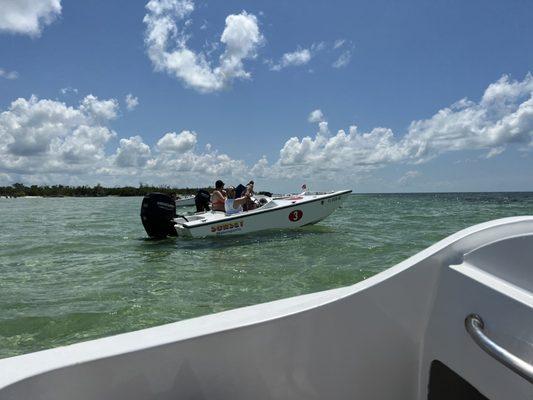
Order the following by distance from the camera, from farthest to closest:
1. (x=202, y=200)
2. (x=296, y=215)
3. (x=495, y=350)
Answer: (x=202, y=200) < (x=296, y=215) < (x=495, y=350)

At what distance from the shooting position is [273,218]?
448 inches

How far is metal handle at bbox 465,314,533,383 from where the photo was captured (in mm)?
1064

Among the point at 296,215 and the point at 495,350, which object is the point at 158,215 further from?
the point at 495,350

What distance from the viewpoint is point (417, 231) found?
1328 centimetres

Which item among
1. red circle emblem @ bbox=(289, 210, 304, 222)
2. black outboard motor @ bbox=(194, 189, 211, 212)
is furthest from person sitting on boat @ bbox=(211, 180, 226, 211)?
black outboard motor @ bbox=(194, 189, 211, 212)

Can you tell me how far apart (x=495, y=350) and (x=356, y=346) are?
1.98 ft

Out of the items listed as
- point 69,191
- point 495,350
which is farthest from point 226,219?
point 69,191

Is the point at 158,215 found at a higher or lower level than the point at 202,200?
lower

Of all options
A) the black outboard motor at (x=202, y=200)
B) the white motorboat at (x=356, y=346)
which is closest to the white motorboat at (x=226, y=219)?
the black outboard motor at (x=202, y=200)

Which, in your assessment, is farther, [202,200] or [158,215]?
[202,200]

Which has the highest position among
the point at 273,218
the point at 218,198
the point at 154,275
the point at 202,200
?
the point at 218,198

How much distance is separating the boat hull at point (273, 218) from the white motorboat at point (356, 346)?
351 inches

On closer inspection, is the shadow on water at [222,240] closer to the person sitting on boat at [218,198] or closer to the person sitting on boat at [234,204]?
the person sitting on boat at [234,204]

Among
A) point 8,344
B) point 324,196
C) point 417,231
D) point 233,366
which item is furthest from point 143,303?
point 417,231
